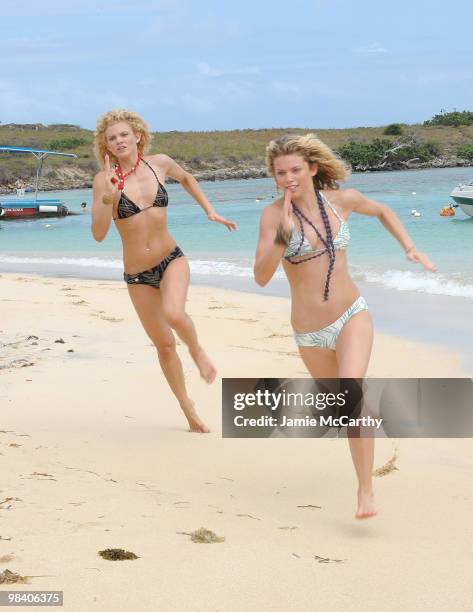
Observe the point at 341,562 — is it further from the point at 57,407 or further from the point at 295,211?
the point at 57,407

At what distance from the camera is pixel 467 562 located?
3844 millimetres

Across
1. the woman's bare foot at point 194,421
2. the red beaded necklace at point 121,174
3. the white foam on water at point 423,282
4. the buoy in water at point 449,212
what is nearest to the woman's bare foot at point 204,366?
the woman's bare foot at point 194,421

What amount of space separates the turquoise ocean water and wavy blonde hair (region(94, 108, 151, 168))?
764cm

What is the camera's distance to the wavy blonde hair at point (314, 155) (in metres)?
4.50

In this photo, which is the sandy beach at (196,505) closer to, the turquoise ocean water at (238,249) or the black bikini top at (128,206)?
the black bikini top at (128,206)

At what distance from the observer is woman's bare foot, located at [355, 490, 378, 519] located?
4184 millimetres

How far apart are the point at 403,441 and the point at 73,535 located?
244cm

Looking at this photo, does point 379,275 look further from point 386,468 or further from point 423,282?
point 386,468

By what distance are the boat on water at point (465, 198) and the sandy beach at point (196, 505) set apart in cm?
1916

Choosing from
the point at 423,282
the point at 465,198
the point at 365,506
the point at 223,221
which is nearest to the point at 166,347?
the point at 223,221

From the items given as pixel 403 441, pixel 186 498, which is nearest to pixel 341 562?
pixel 186 498

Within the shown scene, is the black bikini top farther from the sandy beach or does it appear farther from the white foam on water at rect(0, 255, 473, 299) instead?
the white foam on water at rect(0, 255, 473, 299)

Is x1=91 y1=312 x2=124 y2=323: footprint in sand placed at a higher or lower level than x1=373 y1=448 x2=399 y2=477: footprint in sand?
higher

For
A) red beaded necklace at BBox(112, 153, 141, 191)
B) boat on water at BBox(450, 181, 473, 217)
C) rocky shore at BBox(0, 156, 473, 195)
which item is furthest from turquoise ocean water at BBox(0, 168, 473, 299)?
rocky shore at BBox(0, 156, 473, 195)
